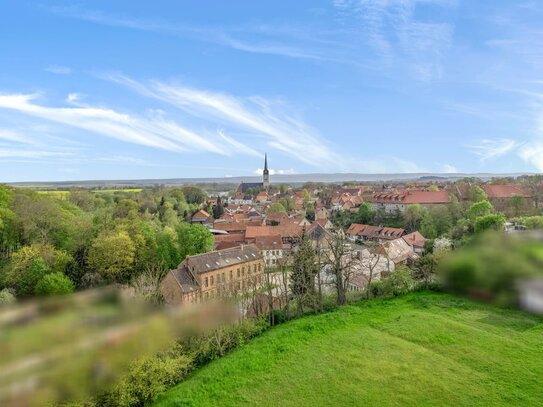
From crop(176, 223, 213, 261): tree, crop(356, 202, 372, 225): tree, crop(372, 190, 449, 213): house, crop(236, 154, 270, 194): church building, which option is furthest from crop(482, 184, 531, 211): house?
crop(236, 154, 270, 194): church building

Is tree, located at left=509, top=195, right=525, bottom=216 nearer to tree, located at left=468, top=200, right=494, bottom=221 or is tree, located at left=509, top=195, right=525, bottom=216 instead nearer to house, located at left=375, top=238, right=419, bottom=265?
tree, located at left=468, top=200, right=494, bottom=221

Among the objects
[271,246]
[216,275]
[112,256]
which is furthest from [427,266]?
[271,246]

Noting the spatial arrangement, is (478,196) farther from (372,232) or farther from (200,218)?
(200,218)

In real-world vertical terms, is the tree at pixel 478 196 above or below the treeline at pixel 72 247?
above

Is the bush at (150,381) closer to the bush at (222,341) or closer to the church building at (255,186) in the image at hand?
the bush at (222,341)

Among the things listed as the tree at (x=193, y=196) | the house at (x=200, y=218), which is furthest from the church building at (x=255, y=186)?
the house at (x=200, y=218)

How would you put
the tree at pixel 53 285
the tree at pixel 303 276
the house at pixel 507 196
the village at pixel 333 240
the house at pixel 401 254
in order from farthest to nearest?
1. the house at pixel 401 254
2. the tree at pixel 53 285
3. the tree at pixel 303 276
4. the village at pixel 333 240
5. the house at pixel 507 196

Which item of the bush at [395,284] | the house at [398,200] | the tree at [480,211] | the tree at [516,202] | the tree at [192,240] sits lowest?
the bush at [395,284]
